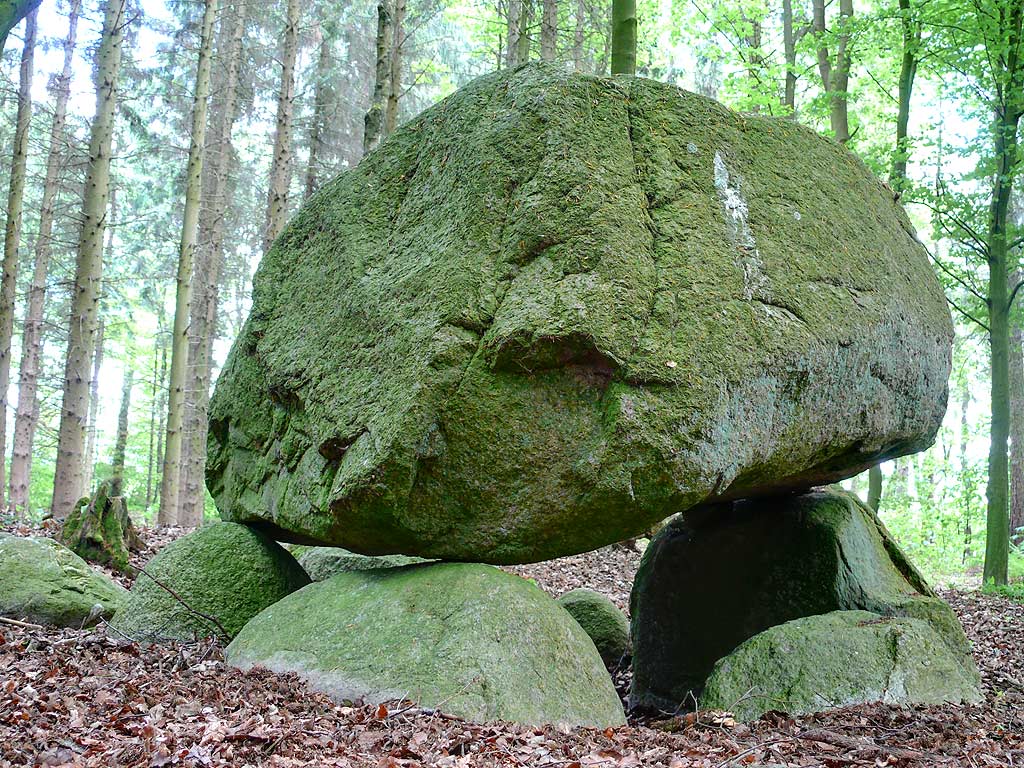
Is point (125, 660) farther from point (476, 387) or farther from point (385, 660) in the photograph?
point (476, 387)

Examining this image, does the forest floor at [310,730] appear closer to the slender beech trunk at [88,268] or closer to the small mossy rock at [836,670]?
the small mossy rock at [836,670]

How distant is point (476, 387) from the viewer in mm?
4699

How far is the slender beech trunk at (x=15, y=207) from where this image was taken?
1355 cm

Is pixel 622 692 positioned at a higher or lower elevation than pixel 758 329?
lower

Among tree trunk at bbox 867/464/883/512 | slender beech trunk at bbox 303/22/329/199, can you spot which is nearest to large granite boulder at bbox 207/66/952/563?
tree trunk at bbox 867/464/883/512

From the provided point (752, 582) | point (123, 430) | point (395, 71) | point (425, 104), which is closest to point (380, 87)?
point (395, 71)

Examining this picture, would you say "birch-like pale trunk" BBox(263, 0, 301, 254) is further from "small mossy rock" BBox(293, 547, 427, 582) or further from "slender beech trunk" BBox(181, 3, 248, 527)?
"small mossy rock" BBox(293, 547, 427, 582)

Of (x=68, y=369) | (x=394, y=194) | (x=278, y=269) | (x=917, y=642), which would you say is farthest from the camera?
(x=68, y=369)

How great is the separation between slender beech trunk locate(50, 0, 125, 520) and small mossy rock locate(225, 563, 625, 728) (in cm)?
771

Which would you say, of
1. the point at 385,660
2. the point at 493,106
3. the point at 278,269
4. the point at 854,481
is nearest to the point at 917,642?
the point at 385,660

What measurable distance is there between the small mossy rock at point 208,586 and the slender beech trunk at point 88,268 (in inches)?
252

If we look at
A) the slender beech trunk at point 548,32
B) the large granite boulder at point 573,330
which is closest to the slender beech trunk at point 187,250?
the slender beech trunk at point 548,32

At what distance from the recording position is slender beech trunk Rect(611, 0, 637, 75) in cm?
780

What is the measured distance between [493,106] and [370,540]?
2.92 metres
